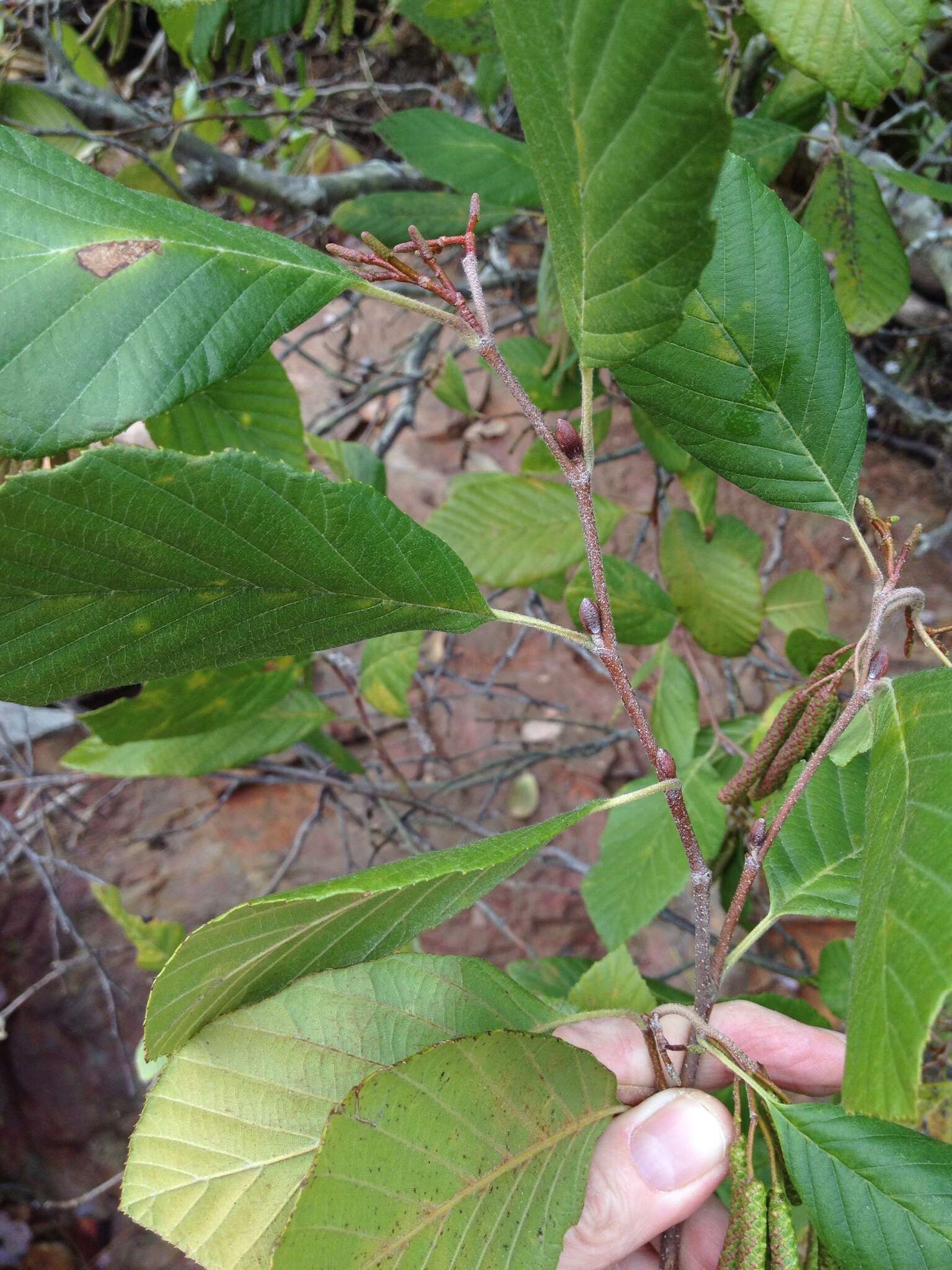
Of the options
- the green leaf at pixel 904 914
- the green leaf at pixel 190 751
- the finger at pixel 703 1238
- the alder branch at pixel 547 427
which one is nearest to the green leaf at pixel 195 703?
the green leaf at pixel 190 751

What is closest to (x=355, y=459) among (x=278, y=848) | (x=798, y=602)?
(x=798, y=602)

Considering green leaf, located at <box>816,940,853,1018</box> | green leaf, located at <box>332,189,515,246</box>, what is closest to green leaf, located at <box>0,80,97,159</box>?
green leaf, located at <box>332,189,515,246</box>

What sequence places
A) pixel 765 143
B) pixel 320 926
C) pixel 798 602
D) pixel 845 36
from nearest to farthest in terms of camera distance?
1. pixel 320 926
2. pixel 845 36
3. pixel 765 143
4. pixel 798 602

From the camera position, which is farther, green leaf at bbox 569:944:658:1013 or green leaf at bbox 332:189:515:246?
green leaf at bbox 332:189:515:246

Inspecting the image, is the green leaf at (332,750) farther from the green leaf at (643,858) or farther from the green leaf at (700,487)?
the green leaf at (700,487)

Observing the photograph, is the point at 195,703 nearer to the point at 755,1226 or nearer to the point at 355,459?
the point at 355,459

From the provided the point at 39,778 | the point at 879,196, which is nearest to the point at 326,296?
the point at 879,196

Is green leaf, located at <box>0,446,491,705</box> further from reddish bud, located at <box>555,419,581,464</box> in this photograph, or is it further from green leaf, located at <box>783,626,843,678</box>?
green leaf, located at <box>783,626,843,678</box>
